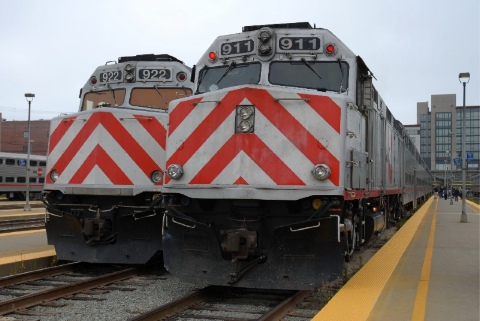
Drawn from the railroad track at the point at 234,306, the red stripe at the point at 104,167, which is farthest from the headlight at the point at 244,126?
the red stripe at the point at 104,167

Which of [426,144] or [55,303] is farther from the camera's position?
[426,144]

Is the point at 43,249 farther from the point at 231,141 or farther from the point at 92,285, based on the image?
the point at 231,141

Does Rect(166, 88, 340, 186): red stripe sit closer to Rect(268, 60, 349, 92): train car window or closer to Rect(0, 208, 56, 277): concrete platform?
Rect(268, 60, 349, 92): train car window

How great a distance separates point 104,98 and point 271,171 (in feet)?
14.8

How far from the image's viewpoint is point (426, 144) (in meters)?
126

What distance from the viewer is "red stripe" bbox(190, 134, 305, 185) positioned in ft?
19.7

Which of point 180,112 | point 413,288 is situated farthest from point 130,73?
point 413,288

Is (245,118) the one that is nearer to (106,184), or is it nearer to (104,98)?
(106,184)

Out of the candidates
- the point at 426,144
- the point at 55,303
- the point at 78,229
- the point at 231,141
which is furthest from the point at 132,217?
the point at 426,144

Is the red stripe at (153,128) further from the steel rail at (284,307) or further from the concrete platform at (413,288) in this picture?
the concrete platform at (413,288)

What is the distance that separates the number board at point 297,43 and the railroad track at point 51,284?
4.20 m

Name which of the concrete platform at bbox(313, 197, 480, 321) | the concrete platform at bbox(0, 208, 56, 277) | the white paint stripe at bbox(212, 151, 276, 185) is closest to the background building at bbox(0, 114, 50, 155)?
the concrete platform at bbox(0, 208, 56, 277)

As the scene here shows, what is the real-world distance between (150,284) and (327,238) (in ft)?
9.82

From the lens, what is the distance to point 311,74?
6.83 m
